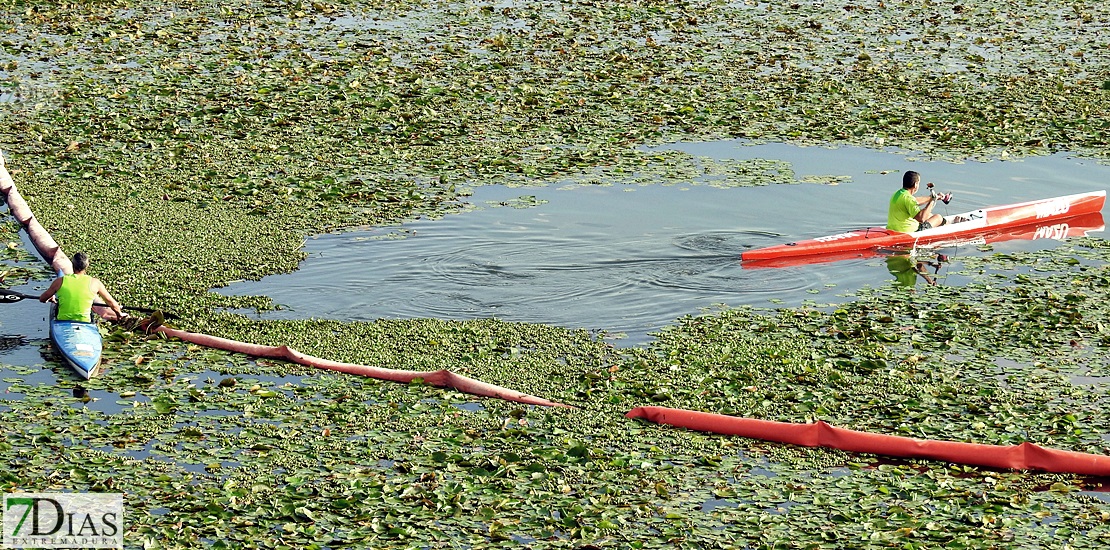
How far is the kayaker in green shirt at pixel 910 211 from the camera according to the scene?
53.3 feet

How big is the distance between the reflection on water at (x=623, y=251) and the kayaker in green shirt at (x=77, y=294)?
172 cm

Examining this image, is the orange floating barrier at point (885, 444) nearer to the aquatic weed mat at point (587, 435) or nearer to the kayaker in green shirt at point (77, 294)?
the aquatic weed mat at point (587, 435)

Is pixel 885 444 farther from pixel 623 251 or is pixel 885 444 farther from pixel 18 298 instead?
pixel 18 298

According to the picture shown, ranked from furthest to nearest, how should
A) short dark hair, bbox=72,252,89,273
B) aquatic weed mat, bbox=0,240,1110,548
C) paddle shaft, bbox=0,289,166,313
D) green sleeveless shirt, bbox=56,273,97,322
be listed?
paddle shaft, bbox=0,289,166,313 < short dark hair, bbox=72,252,89,273 < green sleeveless shirt, bbox=56,273,97,322 < aquatic weed mat, bbox=0,240,1110,548

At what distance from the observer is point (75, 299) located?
1195cm

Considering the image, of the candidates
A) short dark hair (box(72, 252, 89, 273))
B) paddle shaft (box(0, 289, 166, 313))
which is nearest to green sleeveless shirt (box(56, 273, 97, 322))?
short dark hair (box(72, 252, 89, 273))

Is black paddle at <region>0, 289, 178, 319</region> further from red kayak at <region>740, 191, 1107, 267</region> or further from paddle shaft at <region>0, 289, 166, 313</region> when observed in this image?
red kayak at <region>740, 191, 1107, 267</region>

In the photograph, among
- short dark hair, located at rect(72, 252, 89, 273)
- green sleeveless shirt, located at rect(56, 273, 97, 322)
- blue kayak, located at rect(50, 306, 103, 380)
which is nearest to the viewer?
blue kayak, located at rect(50, 306, 103, 380)

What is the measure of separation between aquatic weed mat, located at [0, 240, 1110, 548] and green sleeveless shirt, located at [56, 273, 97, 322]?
1.32 ft

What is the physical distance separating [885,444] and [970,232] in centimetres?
755

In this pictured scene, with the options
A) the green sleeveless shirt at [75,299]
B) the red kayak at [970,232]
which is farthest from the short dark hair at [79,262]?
the red kayak at [970,232]

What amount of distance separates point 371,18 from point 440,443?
63.1 ft

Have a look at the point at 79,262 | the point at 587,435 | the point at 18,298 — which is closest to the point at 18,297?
the point at 18,298

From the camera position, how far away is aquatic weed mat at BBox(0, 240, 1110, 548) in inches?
347
